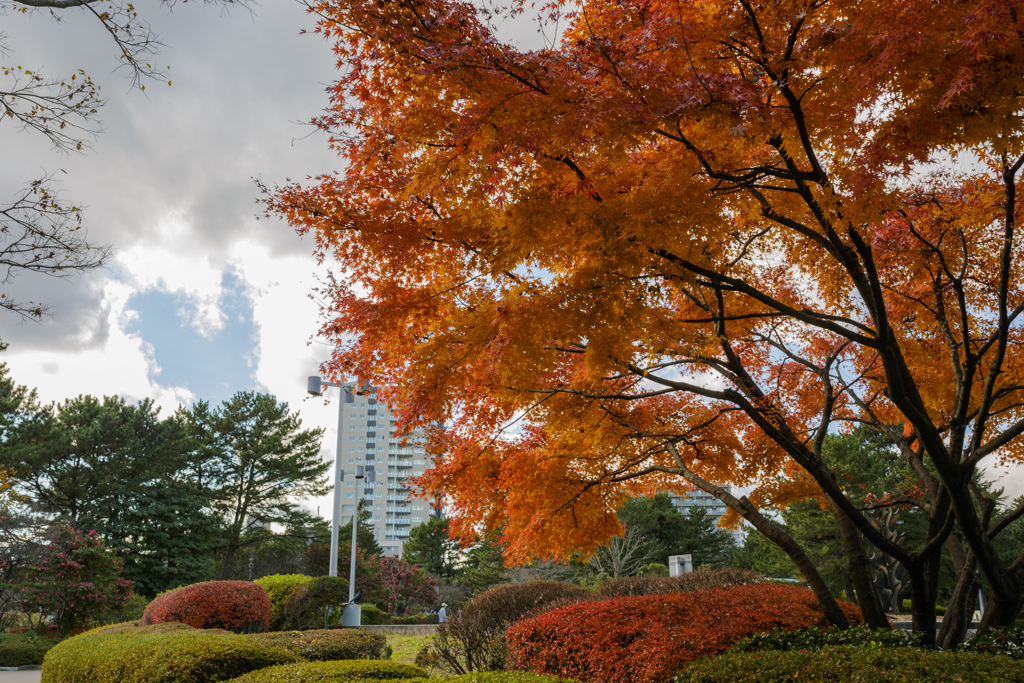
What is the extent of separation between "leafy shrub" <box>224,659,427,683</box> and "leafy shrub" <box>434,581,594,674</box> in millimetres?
2158

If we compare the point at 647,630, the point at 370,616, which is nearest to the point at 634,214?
the point at 647,630

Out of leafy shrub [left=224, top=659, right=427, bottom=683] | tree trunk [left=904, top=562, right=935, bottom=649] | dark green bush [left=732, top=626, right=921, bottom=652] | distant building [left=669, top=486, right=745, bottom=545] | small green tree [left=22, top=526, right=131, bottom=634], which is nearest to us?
leafy shrub [left=224, top=659, right=427, bottom=683]

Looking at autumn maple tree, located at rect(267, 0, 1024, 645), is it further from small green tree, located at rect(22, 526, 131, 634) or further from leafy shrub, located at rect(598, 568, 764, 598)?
small green tree, located at rect(22, 526, 131, 634)

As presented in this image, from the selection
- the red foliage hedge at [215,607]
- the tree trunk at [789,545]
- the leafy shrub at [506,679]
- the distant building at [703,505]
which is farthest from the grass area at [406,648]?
the tree trunk at [789,545]

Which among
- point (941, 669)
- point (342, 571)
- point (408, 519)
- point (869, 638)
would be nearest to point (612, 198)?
point (941, 669)

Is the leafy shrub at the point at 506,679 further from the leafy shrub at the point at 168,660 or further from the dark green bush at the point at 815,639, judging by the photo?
the leafy shrub at the point at 168,660

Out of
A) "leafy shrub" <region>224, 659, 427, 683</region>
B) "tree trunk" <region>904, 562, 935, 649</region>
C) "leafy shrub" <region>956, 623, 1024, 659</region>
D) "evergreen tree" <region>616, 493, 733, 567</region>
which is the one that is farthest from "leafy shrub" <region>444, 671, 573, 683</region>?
"evergreen tree" <region>616, 493, 733, 567</region>

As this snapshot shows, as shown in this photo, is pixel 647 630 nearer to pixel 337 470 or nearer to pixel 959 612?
pixel 959 612

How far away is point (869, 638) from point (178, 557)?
98.7 feet

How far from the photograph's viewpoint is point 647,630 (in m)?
6.36

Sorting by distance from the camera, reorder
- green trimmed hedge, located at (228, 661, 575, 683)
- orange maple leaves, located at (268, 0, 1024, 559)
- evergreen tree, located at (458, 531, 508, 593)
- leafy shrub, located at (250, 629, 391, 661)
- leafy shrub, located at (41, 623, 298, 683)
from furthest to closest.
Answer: evergreen tree, located at (458, 531, 508, 593), leafy shrub, located at (250, 629, 391, 661), leafy shrub, located at (41, 623, 298, 683), green trimmed hedge, located at (228, 661, 575, 683), orange maple leaves, located at (268, 0, 1024, 559)

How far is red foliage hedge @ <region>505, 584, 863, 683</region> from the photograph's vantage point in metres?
5.95

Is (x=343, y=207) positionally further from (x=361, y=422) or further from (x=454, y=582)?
(x=361, y=422)

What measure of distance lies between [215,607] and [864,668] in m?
13.0
